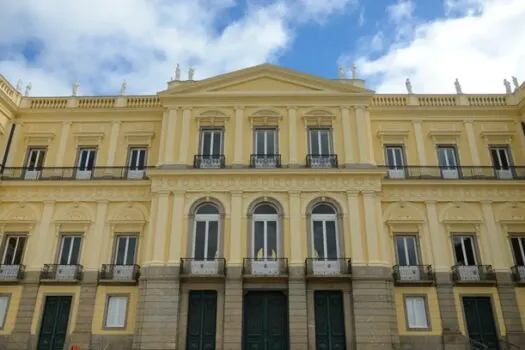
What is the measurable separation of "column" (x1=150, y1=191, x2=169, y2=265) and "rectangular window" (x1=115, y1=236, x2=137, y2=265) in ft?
5.97

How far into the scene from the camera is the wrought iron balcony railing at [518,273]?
70.6 feet

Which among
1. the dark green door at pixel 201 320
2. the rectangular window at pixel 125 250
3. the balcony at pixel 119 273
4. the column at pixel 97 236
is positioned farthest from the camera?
the rectangular window at pixel 125 250

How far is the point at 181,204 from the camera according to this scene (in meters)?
22.3

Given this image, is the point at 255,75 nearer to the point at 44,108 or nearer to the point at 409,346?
the point at 44,108

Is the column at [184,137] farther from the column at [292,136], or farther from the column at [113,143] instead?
the column at [292,136]

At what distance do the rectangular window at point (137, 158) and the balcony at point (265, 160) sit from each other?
231 inches

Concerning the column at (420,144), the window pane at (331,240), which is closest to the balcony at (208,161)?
the window pane at (331,240)

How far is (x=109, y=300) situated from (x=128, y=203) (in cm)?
461

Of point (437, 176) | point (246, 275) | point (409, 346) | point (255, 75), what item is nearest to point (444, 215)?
point (437, 176)

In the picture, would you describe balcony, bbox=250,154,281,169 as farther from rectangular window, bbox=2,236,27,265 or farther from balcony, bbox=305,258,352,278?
rectangular window, bbox=2,236,27,265

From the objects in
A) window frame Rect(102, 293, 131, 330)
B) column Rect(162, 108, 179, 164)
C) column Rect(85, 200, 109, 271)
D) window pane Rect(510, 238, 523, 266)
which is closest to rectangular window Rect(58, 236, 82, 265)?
column Rect(85, 200, 109, 271)

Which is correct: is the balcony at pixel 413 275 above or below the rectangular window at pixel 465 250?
below

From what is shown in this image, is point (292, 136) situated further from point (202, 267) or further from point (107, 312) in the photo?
point (107, 312)

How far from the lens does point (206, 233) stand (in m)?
22.1
